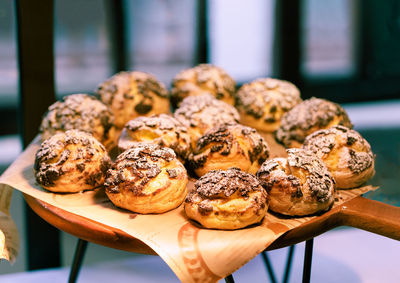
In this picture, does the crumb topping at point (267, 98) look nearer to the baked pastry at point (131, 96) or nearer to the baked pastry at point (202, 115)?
the baked pastry at point (202, 115)

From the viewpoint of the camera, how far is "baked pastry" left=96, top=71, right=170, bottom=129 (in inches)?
82.4

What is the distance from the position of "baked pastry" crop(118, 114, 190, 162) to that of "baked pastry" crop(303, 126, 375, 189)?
49cm

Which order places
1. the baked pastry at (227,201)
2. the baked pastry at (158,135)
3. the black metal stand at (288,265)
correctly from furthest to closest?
the black metal stand at (288,265)
the baked pastry at (158,135)
the baked pastry at (227,201)

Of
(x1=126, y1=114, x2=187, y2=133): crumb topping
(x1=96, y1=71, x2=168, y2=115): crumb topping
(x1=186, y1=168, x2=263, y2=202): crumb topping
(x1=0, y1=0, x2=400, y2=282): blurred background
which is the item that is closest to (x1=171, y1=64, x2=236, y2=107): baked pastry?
(x1=96, y1=71, x2=168, y2=115): crumb topping

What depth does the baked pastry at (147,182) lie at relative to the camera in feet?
4.29

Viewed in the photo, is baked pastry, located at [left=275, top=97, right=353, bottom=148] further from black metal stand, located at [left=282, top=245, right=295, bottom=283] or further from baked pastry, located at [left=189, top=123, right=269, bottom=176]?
black metal stand, located at [left=282, top=245, right=295, bottom=283]

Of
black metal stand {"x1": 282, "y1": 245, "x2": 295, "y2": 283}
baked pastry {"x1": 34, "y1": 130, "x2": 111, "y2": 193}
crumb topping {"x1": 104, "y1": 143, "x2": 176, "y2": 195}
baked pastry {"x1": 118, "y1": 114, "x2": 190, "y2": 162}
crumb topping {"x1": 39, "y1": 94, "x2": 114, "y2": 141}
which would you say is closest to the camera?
crumb topping {"x1": 104, "y1": 143, "x2": 176, "y2": 195}

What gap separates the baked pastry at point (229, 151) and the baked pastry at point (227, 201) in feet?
0.76

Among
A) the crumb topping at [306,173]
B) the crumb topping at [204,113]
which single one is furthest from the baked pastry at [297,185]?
the crumb topping at [204,113]

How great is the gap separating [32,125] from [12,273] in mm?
1059

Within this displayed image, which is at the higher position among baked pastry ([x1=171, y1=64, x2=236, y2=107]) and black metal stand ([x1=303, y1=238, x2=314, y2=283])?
baked pastry ([x1=171, y1=64, x2=236, y2=107])

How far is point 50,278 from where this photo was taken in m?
2.60

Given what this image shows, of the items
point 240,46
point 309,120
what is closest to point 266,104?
point 309,120

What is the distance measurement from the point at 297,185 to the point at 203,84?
3.63 ft
